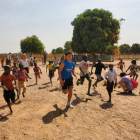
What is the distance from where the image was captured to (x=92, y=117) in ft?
13.8

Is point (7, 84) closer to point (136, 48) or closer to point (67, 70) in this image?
point (67, 70)

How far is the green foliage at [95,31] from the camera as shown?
26.3 m

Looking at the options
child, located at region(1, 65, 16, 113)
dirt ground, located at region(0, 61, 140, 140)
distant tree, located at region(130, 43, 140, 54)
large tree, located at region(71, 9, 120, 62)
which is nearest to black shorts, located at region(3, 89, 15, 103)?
child, located at region(1, 65, 16, 113)

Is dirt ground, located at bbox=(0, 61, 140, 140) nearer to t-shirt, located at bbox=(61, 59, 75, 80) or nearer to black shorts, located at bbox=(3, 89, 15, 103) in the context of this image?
black shorts, located at bbox=(3, 89, 15, 103)

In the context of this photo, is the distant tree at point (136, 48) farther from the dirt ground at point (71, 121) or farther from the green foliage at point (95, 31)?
the dirt ground at point (71, 121)

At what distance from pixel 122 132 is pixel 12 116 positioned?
332cm

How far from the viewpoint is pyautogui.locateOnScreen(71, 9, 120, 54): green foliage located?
86.3 ft

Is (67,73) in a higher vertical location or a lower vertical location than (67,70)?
lower

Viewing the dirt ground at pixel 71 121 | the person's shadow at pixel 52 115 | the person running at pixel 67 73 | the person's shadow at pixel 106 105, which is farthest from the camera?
the person's shadow at pixel 106 105

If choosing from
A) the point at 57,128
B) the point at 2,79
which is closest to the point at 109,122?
the point at 57,128

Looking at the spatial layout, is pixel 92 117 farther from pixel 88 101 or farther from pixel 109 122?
pixel 88 101

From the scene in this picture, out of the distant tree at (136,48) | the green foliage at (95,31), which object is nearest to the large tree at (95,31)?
the green foliage at (95,31)

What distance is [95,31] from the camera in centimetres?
2664

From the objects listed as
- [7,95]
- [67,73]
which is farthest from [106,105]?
[7,95]
